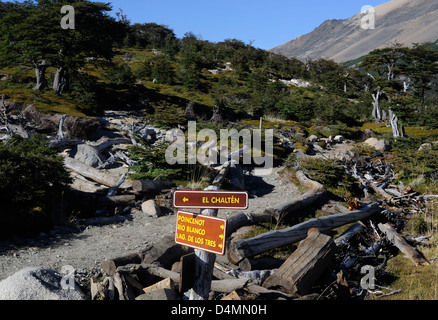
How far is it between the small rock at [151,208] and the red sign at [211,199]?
6.67 m

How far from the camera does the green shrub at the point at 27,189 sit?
7770 mm

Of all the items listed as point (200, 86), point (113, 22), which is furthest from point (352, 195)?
point (200, 86)

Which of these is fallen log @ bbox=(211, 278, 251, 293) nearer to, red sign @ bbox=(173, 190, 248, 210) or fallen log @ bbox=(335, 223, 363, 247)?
red sign @ bbox=(173, 190, 248, 210)

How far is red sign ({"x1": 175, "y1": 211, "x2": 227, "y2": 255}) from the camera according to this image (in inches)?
135

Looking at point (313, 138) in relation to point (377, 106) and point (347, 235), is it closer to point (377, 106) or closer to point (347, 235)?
point (347, 235)

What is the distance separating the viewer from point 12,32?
24812 mm

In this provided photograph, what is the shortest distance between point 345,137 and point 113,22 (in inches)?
947

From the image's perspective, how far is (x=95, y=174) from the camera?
12.0 meters

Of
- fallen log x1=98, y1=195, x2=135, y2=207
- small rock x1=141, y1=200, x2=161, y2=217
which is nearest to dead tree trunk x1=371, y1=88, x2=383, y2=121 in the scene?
small rock x1=141, y1=200, x2=161, y2=217

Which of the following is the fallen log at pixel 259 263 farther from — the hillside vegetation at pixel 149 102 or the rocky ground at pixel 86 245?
the hillside vegetation at pixel 149 102

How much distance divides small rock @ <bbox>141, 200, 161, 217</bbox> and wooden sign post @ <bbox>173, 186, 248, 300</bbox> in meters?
6.47

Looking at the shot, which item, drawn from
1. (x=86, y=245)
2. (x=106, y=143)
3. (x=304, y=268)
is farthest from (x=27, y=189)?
(x=106, y=143)

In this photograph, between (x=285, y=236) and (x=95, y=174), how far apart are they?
7695 millimetres

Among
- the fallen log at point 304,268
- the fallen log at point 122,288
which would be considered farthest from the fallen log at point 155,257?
the fallen log at point 304,268
